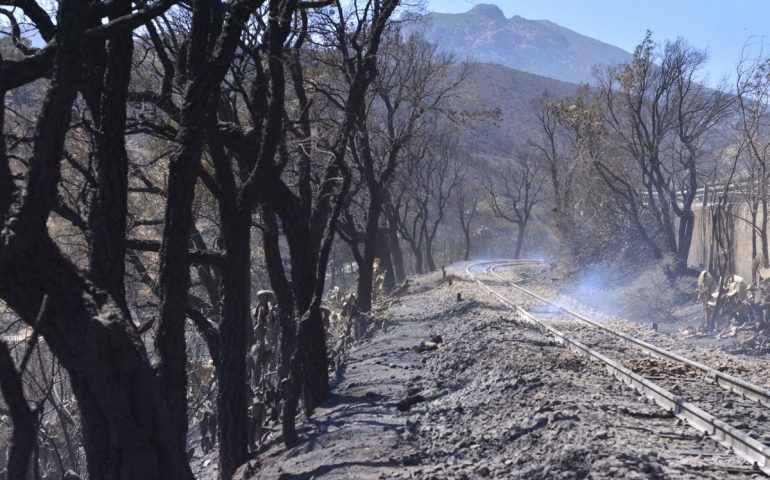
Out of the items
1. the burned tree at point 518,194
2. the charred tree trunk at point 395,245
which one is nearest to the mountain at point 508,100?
the burned tree at point 518,194

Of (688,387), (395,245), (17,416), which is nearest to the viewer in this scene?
(17,416)

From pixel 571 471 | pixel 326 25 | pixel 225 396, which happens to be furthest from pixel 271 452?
pixel 326 25

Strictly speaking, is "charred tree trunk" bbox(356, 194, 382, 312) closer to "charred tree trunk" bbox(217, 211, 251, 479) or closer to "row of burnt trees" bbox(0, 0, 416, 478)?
"row of burnt trees" bbox(0, 0, 416, 478)

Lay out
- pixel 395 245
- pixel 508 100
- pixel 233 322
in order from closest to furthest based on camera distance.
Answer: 1. pixel 233 322
2. pixel 395 245
3. pixel 508 100

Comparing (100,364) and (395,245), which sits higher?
(395,245)

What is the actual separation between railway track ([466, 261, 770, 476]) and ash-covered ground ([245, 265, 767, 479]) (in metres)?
0.20

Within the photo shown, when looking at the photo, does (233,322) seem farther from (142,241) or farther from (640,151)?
(640,151)

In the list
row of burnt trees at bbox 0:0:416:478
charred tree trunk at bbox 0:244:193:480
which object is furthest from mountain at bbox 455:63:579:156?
charred tree trunk at bbox 0:244:193:480

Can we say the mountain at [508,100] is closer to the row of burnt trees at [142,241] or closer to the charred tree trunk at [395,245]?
the charred tree trunk at [395,245]

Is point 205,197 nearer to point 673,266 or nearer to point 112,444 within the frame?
point 112,444

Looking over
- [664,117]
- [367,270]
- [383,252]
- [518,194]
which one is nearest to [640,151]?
[664,117]

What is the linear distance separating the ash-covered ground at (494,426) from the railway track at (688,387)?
196 mm

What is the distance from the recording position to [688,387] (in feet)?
38.0

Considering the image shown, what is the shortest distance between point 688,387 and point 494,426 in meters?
3.29
